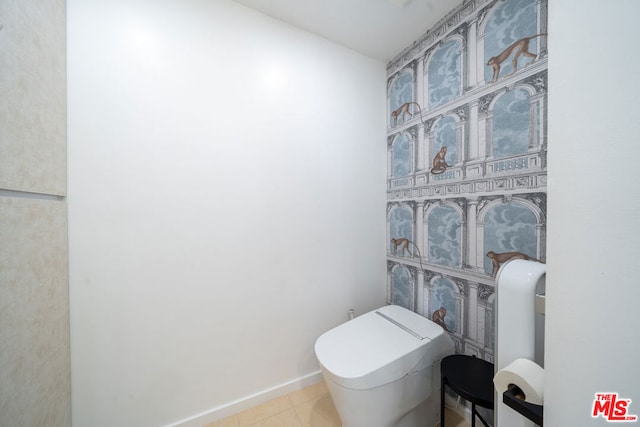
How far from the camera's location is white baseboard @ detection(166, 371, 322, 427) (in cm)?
106

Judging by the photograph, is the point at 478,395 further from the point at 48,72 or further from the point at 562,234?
the point at 48,72

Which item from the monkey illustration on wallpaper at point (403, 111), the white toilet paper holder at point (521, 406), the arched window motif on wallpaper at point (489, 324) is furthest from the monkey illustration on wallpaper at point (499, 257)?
the monkey illustration on wallpaper at point (403, 111)

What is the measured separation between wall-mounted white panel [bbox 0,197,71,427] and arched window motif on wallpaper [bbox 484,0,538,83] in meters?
1.77

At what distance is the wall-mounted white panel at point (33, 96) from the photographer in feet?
1.88

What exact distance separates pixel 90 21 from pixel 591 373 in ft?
5.77

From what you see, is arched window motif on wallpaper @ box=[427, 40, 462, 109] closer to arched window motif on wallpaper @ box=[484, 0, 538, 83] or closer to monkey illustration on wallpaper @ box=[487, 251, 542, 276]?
arched window motif on wallpaper @ box=[484, 0, 538, 83]

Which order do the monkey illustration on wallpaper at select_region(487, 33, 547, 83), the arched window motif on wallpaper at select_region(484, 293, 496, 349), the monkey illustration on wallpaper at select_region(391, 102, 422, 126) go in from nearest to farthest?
the monkey illustration on wallpaper at select_region(487, 33, 547, 83) → the arched window motif on wallpaper at select_region(484, 293, 496, 349) → the monkey illustration on wallpaper at select_region(391, 102, 422, 126)

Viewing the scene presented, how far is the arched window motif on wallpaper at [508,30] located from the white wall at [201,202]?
71cm

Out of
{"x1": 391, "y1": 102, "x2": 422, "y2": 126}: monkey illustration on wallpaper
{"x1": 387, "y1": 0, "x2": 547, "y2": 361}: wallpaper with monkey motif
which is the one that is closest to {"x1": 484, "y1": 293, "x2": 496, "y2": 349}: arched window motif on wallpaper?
{"x1": 387, "y1": 0, "x2": 547, "y2": 361}: wallpaper with monkey motif

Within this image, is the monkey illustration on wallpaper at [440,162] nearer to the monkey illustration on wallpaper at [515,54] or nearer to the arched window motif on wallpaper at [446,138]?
the arched window motif on wallpaper at [446,138]

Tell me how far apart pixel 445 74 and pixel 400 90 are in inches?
12.6

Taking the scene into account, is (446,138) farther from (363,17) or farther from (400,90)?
(363,17)

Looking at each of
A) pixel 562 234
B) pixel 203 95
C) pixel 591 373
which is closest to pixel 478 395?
pixel 591 373

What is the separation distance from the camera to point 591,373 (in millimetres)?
336
